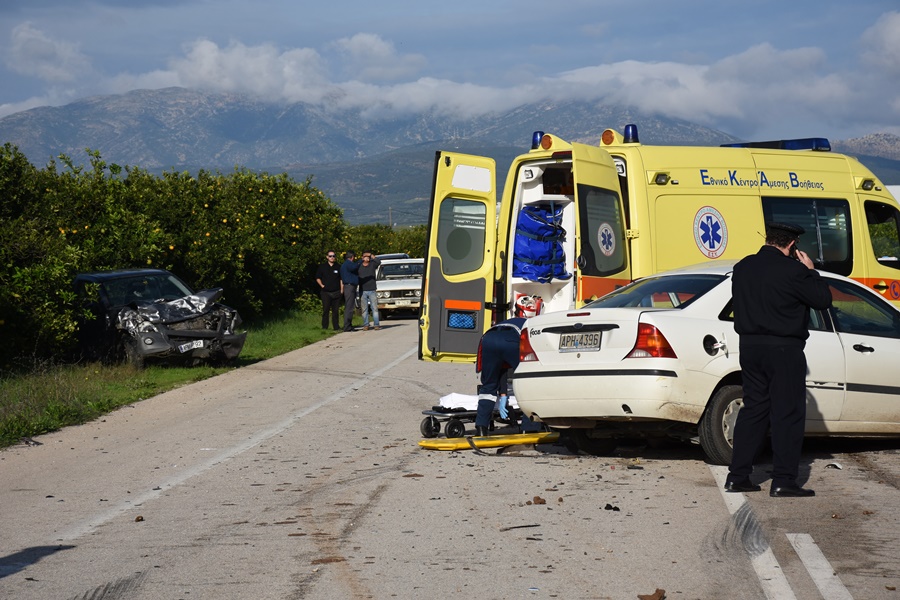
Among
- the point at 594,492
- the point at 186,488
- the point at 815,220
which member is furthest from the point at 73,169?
the point at 594,492

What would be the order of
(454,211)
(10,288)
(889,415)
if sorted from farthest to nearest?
1. (10,288)
2. (454,211)
3. (889,415)

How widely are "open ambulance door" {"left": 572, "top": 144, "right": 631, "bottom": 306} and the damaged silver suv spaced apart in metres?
7.85

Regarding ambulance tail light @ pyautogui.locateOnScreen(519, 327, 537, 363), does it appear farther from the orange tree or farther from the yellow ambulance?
the orange tree

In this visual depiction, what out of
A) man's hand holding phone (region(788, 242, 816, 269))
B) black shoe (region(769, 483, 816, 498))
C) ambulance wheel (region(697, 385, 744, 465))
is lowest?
black shoe (region(769, 483, 816, 498))

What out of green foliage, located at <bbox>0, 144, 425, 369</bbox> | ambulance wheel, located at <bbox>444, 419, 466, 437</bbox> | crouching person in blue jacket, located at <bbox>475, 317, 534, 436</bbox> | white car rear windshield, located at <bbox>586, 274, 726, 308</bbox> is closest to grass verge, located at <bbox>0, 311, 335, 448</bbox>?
green foliage, located at <bbox>0, 144, 425, 369</bbox>

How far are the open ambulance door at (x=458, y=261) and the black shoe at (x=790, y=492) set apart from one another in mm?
5106

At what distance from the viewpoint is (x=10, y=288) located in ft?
52.9

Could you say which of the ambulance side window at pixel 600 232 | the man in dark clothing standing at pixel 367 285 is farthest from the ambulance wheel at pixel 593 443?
the man in dark clothing standing at pixel 367 285

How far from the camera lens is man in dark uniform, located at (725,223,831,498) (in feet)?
26.2

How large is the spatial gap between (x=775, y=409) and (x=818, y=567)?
2.18 m

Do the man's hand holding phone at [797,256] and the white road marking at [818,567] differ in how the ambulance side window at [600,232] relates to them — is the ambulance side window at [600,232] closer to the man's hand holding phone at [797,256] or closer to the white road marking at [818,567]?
the man's hand holding phone at [797,256]

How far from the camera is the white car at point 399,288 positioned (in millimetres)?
33875

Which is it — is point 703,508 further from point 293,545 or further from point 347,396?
point 347,396

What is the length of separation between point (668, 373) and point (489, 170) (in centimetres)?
467
